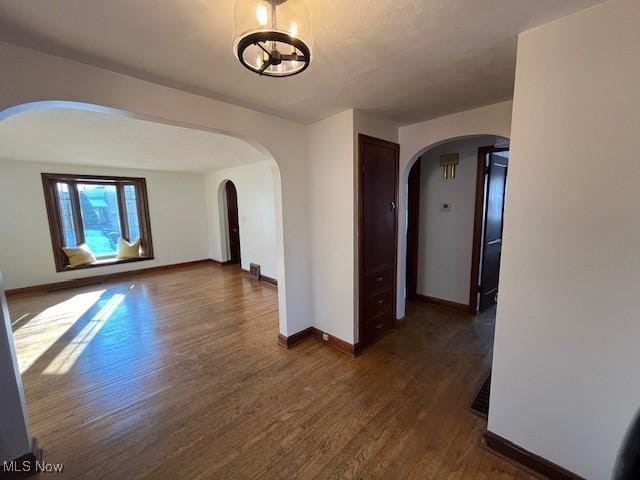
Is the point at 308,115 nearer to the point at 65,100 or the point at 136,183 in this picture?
the point at 65,100

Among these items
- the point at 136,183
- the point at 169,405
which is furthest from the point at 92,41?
the point at 136,183

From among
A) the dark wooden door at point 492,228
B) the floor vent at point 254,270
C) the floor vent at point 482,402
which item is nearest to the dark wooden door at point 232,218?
the floor vent at point 254,270

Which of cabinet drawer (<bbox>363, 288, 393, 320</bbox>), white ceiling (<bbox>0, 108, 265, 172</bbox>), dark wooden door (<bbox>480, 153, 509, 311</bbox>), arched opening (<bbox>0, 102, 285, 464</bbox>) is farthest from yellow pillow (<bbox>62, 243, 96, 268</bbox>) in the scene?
dark wooden door (<bbox>480, 153, 509, 311</bbox>)

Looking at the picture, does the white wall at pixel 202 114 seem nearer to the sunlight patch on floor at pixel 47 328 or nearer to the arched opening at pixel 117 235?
the arched opening at pixel 117 235

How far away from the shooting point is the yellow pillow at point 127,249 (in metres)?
5.74

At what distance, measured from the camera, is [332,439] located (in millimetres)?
1681

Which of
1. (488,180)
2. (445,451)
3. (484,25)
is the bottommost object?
(445,451)

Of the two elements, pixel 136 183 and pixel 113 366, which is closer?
pixel 113 366

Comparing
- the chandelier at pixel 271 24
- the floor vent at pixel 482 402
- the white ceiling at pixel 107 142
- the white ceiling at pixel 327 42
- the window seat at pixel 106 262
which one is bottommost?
the floor vent at pixel 482 402

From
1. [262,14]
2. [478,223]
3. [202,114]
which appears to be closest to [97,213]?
[202,114]

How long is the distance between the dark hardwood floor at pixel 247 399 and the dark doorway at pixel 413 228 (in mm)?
553

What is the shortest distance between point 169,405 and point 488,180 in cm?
409

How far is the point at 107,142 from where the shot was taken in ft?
10.8

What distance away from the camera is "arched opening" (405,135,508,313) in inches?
131
